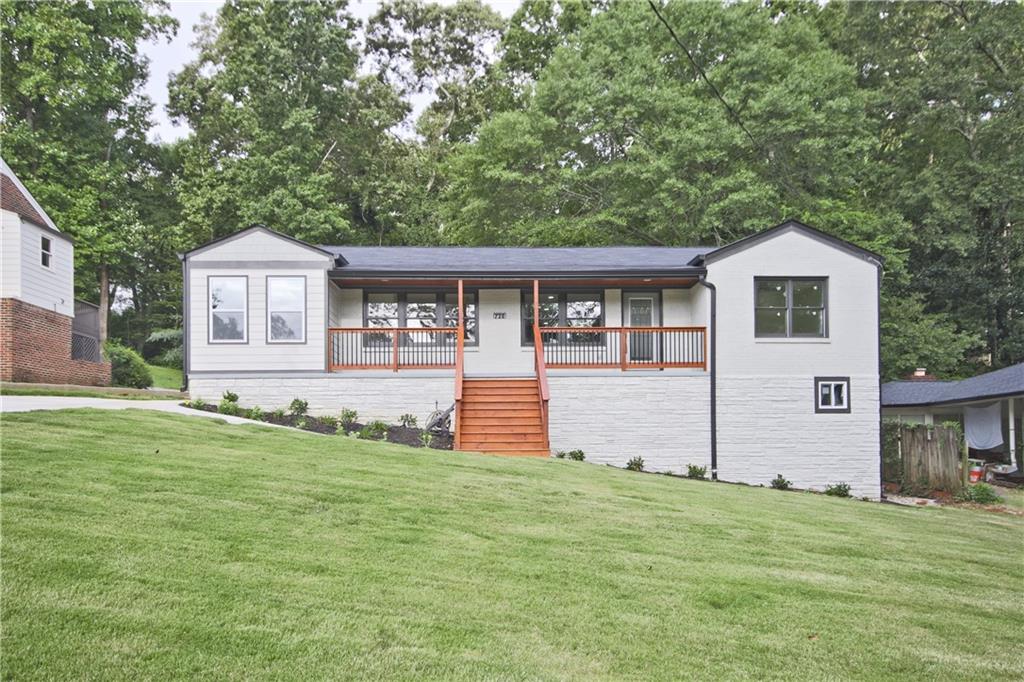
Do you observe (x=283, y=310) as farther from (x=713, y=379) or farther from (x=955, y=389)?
(x=955, y=389)

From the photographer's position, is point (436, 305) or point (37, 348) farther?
point (436, 305)

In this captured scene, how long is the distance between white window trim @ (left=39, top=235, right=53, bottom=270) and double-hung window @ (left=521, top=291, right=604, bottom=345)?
11385mm

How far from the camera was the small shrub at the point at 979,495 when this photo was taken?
14266 millimetres

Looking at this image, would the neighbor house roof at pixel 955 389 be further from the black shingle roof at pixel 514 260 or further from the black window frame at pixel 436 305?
the black window frame at pixel 436 305

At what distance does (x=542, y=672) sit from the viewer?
4008 mm

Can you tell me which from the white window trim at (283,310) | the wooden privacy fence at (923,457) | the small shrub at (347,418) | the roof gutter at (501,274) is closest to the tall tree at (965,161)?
the wooden privacy fence at (923,457)

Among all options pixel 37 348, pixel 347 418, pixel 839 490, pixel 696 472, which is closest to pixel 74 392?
pixel 37 348

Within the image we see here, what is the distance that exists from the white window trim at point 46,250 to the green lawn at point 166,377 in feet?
27.9

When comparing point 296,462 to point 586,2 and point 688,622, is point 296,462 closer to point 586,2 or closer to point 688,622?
point 688,622

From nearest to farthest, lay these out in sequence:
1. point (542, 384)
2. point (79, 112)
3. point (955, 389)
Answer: point (542, 384) < point (955, 389) < point (79, 112)

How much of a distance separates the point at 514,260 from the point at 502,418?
15.8 ft

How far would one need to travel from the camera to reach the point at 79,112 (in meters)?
27.6

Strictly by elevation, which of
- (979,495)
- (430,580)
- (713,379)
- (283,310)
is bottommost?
(979,495)

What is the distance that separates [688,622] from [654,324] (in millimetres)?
13269
